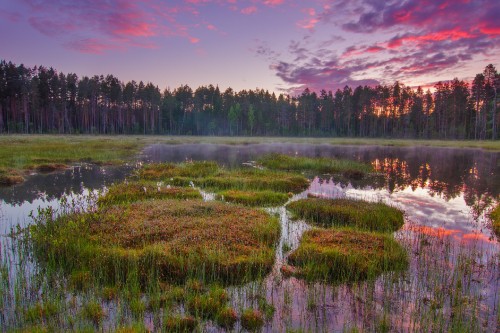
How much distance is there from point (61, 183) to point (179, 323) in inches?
900

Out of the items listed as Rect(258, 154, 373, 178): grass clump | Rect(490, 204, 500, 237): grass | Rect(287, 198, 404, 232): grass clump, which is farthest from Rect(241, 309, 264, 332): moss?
Rect(258, 154, 373, 178): grass clump

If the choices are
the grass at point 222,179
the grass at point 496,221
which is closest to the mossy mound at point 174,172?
the grass at point 222,179

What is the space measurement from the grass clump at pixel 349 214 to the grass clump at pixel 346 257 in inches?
97.1

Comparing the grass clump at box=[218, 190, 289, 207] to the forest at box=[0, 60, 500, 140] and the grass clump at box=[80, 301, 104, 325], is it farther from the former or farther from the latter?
the forest at box=[0, 60, 500, 140]

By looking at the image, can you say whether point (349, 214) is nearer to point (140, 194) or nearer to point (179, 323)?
point (179, 323)

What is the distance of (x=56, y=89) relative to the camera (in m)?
102

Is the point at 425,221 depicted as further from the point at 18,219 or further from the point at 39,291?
the point at 18,219

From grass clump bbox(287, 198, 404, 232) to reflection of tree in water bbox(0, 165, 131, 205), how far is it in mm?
15356

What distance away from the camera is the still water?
770 cm

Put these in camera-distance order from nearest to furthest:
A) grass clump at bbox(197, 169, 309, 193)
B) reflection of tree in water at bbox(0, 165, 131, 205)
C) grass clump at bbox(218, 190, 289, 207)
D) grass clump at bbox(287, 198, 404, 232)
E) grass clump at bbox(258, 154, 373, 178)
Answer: grass clump at bbox(287, 198, 404, 232) < grass clump at bbox(218, 190, 289, 207) < reflection of tree in water at bbox(0, 165, 131, 205) < grass clump at bbox(197, 169, 309, 193) < grass clump at bbox(258, 154, 373, 178)

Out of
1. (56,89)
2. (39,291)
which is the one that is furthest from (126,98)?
(39,291)

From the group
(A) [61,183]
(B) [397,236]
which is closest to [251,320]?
(B) [397,236]

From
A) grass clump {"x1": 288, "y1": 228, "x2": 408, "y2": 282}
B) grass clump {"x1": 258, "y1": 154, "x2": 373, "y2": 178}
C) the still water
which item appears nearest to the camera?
the still water

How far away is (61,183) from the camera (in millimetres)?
25359
